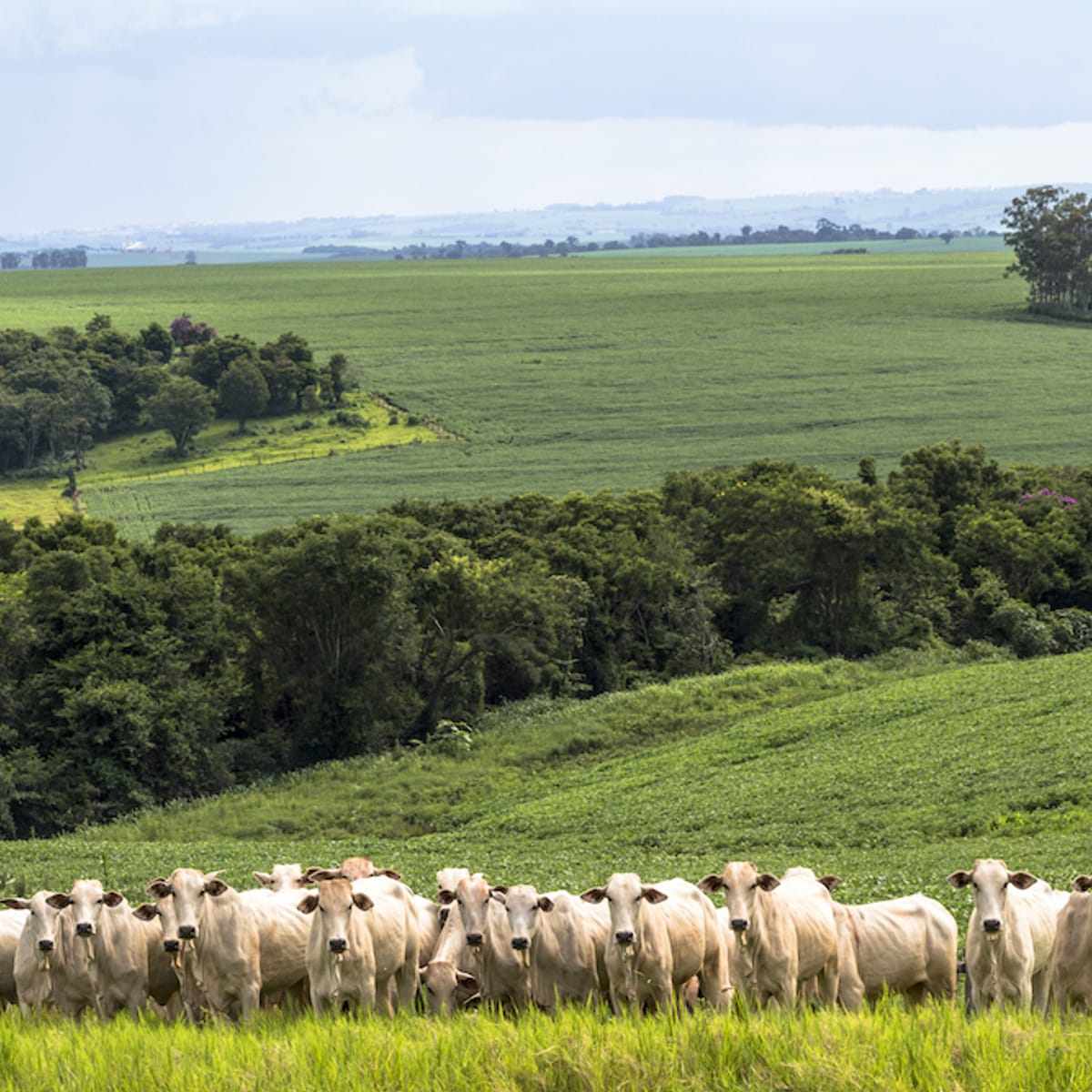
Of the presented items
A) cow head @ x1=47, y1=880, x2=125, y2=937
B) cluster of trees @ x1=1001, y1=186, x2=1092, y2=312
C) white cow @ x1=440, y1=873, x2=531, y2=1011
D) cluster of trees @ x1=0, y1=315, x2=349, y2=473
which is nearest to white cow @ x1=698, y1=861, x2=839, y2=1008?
white cow @ x1=440, y1=873, x2=531, y2=1011

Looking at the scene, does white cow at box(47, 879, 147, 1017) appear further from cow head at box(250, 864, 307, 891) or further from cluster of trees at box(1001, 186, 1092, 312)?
cluster of trees at box(1001, 186, 1092, 312)

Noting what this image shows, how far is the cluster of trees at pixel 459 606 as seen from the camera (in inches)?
1884

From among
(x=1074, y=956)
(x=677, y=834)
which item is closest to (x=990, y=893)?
(x=1074, y=956)

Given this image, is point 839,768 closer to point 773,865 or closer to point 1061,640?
point 773,865

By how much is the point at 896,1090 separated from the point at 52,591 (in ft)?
142

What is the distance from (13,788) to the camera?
44219 mm

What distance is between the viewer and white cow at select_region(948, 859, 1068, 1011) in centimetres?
1536

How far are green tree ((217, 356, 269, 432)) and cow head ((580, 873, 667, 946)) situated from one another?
113082mm

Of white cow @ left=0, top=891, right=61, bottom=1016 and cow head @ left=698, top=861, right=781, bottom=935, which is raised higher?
cow head @ left=698, top=861, right=781, bottom=935

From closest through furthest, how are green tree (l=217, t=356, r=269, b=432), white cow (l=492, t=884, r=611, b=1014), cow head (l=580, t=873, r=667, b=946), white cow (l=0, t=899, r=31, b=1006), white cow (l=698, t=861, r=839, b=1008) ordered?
cow head (l=580, t=873, r=667, b=946)
white cow (l=698, t=861, r=839, b=1008)
white cow (l=492, t=884, r=611, b=1014)
white cow (l=0, t=899, r=31, b=1006)
green tree (l=217, t=356, r=269, b=432)

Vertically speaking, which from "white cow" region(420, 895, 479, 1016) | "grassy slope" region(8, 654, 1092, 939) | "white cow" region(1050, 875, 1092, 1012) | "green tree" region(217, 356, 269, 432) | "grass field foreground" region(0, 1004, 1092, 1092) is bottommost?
"grassy slope" region(8, 654, 1092, 939)

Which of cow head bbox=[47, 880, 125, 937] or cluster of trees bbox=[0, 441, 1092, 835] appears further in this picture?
cluster of trees bbox=[0, 441, 1092, 835]

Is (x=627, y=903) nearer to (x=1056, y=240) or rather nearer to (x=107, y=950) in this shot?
(x=107, y=950)

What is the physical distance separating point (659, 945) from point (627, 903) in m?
0.77
